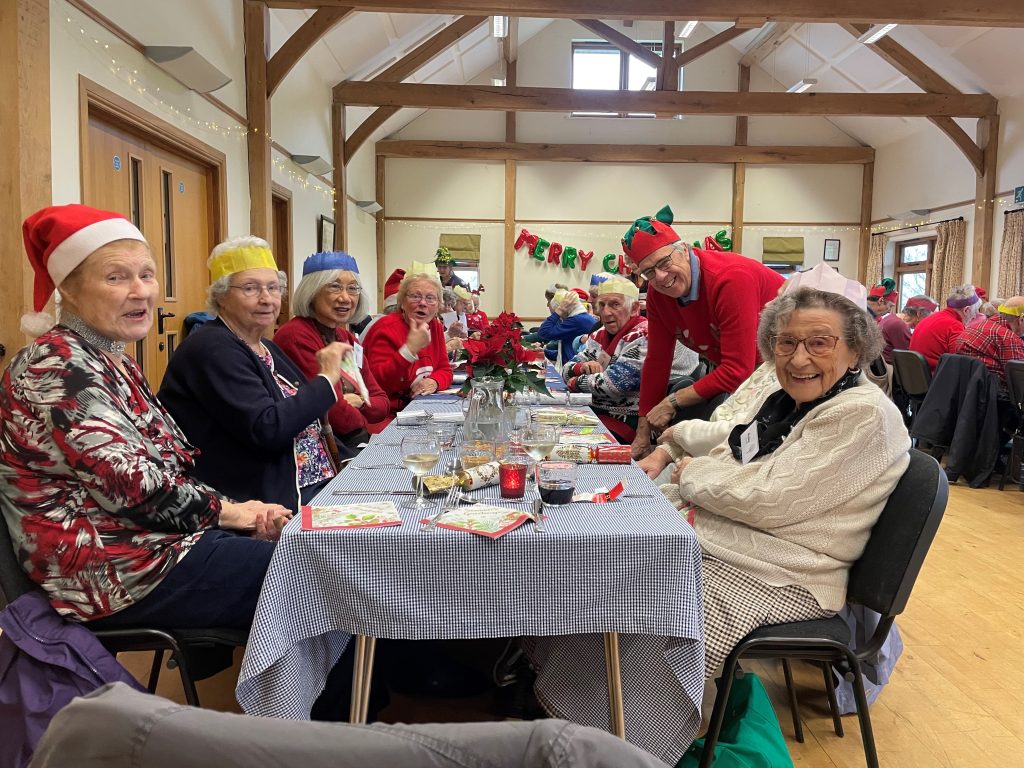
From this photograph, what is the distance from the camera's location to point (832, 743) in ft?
6.75

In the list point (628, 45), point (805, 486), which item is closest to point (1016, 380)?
point (805, 486)

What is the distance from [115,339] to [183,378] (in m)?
0.43

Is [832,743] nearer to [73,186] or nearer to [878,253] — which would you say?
[73,186]

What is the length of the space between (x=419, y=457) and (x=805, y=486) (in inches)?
34.4

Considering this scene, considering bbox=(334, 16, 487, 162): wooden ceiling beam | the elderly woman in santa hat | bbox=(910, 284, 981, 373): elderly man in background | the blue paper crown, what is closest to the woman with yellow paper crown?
the elderly woman in santa hat

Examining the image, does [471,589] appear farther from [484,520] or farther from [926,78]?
[926,78]

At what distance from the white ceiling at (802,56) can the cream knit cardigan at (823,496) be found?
21.6 ft

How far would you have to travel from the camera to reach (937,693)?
2.35 meters

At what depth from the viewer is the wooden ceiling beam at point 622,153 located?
11.8m

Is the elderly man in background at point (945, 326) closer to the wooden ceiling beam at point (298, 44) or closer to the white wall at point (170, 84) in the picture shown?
the wooden ceiling beam at point (298, 44)

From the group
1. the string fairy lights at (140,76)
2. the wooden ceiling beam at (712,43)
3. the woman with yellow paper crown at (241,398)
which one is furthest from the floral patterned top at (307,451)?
the wooden ceiling beam at (712,43)

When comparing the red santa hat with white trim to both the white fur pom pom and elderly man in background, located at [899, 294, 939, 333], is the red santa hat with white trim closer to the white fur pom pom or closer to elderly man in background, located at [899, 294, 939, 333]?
the white fur pom pom

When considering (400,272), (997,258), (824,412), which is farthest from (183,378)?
(997,258)

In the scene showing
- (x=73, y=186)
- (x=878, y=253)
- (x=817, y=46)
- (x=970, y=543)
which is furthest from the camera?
(x=878, y=253)
